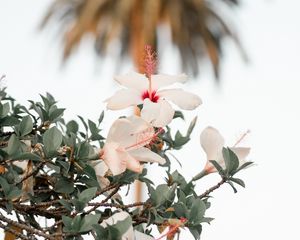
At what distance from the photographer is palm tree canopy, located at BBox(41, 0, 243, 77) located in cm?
1278

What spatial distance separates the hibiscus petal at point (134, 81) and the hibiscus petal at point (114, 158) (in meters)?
0.14

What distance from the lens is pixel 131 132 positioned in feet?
3.38

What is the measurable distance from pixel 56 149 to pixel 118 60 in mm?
12452

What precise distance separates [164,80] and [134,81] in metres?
0.05

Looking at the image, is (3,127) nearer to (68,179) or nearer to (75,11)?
(68,179)

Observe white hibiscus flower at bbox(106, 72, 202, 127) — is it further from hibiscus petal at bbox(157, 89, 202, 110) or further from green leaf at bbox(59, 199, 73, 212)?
green leaf at bbox(59, 199, 73, 212)

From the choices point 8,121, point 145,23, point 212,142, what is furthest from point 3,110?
Answer: point 145,23

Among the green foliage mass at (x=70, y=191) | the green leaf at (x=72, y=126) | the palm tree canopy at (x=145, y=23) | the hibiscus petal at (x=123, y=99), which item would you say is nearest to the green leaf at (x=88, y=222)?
the green foliage mass at (x=70, y=191)

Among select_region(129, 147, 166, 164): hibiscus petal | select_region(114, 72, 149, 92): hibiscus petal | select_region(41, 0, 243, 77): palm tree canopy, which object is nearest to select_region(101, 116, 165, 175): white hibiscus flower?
select_region(129, 147, 166, 164): hibiscus petal

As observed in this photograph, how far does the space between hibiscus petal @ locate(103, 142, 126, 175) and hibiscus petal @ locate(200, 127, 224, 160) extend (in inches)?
6.9

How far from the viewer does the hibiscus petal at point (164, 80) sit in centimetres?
115

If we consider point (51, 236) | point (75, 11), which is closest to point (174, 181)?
point (51, 236)

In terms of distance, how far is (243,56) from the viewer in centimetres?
1298

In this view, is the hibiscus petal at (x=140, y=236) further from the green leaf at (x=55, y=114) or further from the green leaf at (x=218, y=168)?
the green leaf at (x=55, y=114)
